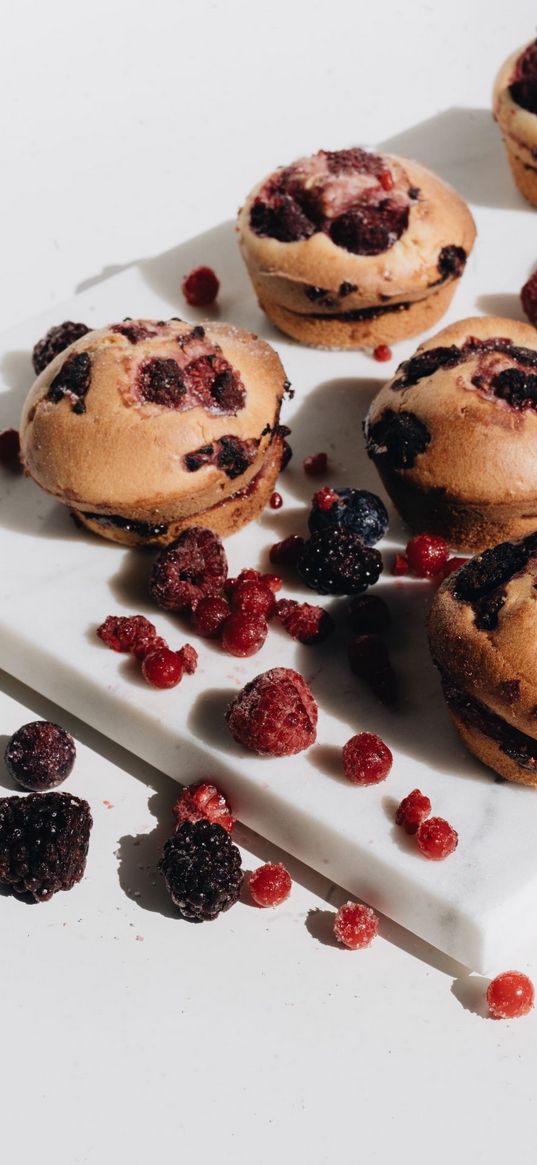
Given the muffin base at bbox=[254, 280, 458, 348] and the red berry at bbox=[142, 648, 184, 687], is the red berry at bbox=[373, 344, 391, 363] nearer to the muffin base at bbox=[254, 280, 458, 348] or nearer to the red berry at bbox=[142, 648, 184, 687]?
the muffin base at bbox=[254, 280, 458, 348]

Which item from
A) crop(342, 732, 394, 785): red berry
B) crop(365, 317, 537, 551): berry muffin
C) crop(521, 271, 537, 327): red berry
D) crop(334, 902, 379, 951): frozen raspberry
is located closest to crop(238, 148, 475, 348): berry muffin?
crop(521, 271, 537, 327): red berry

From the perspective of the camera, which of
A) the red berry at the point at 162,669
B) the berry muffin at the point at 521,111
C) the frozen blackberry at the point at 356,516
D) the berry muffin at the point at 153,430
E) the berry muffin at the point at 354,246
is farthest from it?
the berry muffin at the point at 521,111

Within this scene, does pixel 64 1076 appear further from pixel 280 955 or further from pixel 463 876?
pixel 463 876

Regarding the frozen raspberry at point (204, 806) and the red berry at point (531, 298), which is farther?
the red berry at point (531, 298)

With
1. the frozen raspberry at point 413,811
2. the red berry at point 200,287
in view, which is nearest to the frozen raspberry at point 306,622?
the frozen raspberry at point 413,811

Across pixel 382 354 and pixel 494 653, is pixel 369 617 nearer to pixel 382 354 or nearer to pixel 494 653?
pixel 494 653

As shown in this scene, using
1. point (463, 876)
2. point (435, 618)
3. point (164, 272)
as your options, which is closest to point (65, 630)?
point (435, 618)

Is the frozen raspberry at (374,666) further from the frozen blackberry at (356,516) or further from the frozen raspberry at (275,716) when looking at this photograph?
the frozen blackberry at (356,516)
